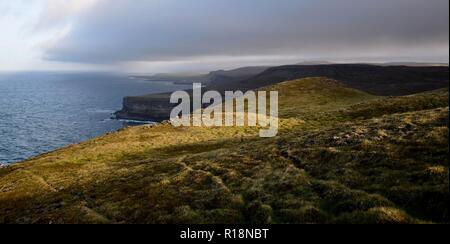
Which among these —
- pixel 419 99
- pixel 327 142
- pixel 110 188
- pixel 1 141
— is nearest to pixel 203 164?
pixel 110 188

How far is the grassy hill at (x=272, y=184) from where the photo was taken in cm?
1919

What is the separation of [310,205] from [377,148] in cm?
941

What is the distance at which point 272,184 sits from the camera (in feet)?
81.0

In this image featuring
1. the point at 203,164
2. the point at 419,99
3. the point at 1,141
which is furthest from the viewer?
the point at 1,141

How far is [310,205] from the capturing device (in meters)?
20.1

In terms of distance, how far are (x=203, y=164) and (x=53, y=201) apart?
483 inches

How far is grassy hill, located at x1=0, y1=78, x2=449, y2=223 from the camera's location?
63.0 feet
